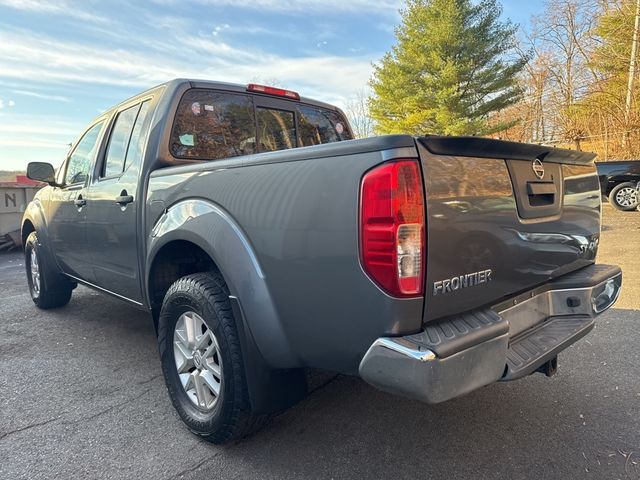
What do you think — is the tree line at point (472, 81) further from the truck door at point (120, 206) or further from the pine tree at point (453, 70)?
the truck door at point (120, 206)

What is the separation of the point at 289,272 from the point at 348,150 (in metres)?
0.57

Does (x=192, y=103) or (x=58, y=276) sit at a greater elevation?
(x=192, y=103)

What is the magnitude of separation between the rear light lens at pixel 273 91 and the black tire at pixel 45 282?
2769 millimetres

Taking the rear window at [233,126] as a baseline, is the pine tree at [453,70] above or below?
above

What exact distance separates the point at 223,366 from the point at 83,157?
2854mm

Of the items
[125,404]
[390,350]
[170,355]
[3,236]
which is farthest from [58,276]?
[3,236]

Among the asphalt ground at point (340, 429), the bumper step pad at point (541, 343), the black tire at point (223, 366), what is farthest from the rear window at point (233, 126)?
the bumper step pad at point (541, 343)

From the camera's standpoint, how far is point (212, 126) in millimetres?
3189

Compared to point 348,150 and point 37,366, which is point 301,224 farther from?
point 37,366

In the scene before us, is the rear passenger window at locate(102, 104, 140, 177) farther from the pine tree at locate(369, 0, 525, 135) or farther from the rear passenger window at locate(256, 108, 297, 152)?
the pine tree at locate(369, 0, 525, 135)

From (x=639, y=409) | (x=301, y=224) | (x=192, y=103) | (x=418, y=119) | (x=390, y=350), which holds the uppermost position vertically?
(x=418, y=119)

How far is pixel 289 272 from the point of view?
187 cm

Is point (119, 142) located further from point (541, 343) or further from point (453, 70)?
point (453, 70)

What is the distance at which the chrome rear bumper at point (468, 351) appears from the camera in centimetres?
153
